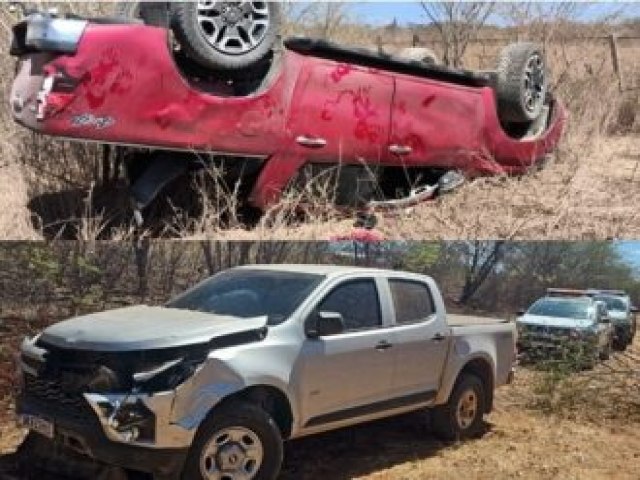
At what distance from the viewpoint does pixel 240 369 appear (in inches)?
195

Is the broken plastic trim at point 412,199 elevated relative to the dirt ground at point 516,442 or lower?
elevated

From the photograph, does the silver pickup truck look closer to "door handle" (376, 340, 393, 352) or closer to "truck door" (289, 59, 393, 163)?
"door handle" (376, 340, 393, 352)

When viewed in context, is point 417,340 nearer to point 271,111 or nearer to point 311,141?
point 311,141

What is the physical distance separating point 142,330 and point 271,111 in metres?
2.78

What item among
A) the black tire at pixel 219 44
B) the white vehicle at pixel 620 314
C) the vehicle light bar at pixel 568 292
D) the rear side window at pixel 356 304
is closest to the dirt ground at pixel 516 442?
the white vehicle at pixel 620 314

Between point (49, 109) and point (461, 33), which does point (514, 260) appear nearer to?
point (49, 109)

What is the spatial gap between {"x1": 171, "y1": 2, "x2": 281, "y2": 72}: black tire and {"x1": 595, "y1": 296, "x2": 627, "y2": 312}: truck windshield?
394 cm

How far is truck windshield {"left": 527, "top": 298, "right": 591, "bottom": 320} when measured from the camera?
26.5 ft

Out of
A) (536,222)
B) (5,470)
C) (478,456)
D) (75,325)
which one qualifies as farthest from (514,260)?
(5,470)

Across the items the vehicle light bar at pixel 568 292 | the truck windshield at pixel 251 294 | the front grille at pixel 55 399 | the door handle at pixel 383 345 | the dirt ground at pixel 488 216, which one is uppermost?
the dirt ground at pixel 488 216

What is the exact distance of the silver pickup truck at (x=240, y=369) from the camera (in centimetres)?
468

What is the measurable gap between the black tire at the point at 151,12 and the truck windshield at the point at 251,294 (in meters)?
2.19

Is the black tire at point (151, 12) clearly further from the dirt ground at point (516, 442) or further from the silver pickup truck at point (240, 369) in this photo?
the dirt ground at point (516, 442)

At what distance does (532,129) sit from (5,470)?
7.49 metres
